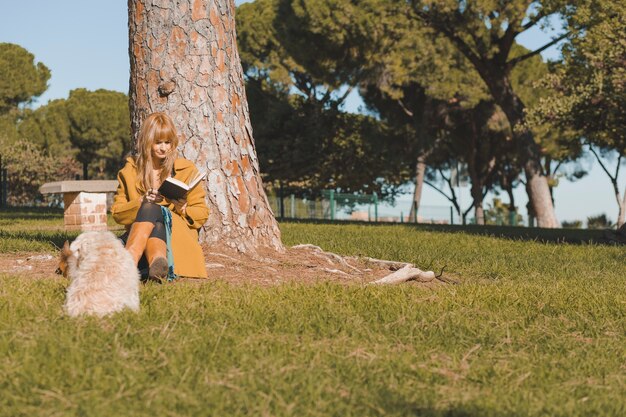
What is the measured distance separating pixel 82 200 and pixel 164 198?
7634 mm

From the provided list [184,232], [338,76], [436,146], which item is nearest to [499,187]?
[436,146]

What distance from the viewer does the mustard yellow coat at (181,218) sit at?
6.19 m

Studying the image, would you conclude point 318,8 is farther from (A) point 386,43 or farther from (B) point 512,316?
(B) point 512,316

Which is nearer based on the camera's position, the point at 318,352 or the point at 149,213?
the point at 318,352

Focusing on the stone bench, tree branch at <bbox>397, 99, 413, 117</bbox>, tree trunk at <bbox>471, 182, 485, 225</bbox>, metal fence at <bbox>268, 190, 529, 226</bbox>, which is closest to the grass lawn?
the stone bench

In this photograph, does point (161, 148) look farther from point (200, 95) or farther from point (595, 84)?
point (595, 84)

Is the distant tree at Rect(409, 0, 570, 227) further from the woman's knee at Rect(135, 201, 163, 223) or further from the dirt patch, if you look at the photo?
the woman's knee at Rect(135, 201, 163, 223)

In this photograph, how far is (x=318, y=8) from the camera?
30156 mm

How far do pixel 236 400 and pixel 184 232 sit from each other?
311cm

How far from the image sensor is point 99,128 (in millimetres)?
42469

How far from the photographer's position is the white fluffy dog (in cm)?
467

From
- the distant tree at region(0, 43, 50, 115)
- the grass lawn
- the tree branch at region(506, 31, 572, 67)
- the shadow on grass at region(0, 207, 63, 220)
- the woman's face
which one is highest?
the distant tree at region(0, 43, 50, 115)

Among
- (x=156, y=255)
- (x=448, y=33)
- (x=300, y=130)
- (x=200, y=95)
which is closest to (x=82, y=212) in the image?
(x=200, y=95)

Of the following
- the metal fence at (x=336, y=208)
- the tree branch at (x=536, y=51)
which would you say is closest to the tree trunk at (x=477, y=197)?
the metal fence at (x=336, y=208)
